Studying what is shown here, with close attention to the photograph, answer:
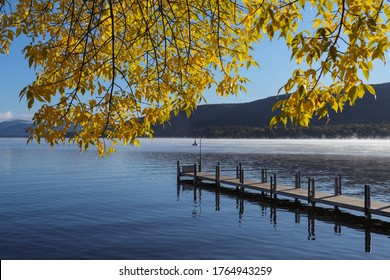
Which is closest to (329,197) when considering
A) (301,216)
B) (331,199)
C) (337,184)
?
(331,199)

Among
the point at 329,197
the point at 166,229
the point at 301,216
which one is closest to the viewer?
the point at 166,229

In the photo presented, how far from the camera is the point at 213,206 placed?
3484 centimetres

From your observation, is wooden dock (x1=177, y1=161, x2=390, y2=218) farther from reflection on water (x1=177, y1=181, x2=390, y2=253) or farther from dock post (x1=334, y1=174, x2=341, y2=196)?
reflection on water (x1=177, y1=181, x2=390, y2=253)

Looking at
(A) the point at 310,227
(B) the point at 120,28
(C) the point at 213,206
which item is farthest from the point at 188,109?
(C) the point at 213,206

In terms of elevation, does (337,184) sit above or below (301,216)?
above

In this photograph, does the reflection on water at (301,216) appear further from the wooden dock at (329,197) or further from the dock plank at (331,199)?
the dock plank at (331,199)

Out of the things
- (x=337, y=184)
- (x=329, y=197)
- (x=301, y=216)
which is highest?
(x=337, y=184)

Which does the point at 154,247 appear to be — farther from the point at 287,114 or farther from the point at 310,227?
the point at 287,114

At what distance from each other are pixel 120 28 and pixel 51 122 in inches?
122

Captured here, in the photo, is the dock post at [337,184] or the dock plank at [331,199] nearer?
the dock plank at [331,199]

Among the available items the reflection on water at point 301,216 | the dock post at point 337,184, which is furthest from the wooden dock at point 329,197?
the reflection on water at point 301,216

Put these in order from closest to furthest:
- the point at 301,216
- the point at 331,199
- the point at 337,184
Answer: the point at 331,199, the point at 337,184, the point at 301,216

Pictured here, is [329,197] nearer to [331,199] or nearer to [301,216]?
[331,199]

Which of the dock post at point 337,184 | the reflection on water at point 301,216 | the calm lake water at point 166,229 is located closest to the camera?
the calm lake water at point 166,229
